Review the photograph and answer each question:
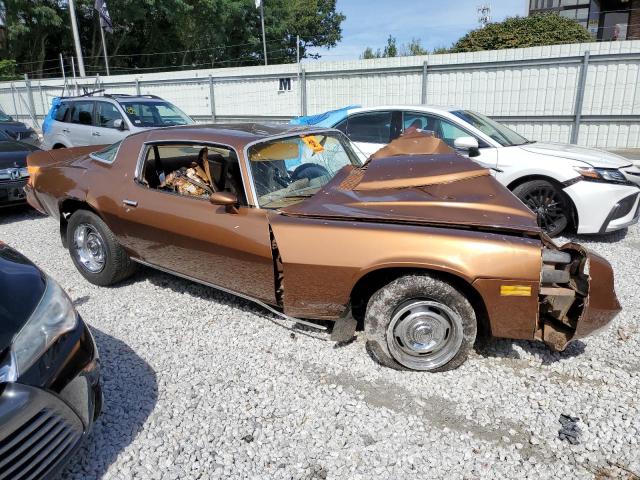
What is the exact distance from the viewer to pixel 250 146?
3484 mm

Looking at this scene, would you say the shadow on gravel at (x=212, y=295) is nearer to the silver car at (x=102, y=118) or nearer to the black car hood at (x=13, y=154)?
the black car hood at (x=13, y=154)

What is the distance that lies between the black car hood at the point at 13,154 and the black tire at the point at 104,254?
307cm

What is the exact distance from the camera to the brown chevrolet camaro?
8.99ft

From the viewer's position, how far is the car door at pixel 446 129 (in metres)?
5.76

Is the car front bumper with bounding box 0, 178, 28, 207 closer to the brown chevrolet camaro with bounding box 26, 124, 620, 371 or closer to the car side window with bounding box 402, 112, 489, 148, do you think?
the brown chevrolet camaro with bounding box 26, 124, 620, 371

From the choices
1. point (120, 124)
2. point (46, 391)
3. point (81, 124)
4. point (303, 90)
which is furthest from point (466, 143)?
point (303, 90)

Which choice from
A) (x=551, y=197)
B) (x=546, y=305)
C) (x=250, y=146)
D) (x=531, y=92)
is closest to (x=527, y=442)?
(x=546, y=305)

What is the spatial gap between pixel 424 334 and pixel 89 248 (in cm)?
327

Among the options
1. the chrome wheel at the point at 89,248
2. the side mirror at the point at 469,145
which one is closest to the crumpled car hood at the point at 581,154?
the side mirror at the point at 469,145

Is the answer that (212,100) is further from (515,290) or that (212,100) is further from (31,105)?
(515,290)

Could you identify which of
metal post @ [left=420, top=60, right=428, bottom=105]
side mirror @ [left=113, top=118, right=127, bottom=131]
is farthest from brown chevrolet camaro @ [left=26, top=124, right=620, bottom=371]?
metal post @ [left=420, top=60, right=428, bottom=105]

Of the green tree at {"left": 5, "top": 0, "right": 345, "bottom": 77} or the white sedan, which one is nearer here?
the white sedan

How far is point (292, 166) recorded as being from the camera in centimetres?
373

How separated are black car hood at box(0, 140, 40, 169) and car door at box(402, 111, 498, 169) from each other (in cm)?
547
